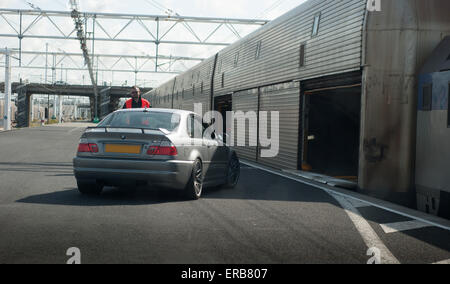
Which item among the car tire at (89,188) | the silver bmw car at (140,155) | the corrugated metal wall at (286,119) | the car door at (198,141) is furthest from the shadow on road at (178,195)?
the corrugated metal wall at (286,119)

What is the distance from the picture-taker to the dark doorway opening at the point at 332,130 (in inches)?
531

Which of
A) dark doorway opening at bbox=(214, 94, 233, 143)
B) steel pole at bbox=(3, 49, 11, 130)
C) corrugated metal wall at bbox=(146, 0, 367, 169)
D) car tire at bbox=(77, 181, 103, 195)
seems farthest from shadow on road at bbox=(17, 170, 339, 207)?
steel pole at bbox=(3, 49, 11, 130)

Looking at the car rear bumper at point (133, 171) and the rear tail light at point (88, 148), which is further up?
the rear tail light at point (88, 148)

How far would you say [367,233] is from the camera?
584 cm

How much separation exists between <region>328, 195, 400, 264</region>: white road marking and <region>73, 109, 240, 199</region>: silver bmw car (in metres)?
2.25

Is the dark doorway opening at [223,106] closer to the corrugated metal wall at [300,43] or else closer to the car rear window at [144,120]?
the corrugated metal wall at [300,43]

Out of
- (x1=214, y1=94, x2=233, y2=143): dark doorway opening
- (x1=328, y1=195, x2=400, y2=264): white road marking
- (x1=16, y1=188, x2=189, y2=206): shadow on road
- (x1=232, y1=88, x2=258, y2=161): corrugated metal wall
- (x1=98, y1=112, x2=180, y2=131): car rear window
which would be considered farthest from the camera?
(x1=214, y1=94, x2=233, y2=143): dark doorway opening

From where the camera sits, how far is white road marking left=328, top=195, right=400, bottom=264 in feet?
15.5

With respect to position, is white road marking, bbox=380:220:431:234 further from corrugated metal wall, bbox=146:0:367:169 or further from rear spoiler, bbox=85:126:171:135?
corrugated metal wall, bbox=146:0:367:169

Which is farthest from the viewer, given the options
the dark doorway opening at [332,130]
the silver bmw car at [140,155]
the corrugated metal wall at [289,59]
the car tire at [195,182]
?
the dark doorway opening at [332,130]

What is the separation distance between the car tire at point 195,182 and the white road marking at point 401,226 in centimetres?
280
